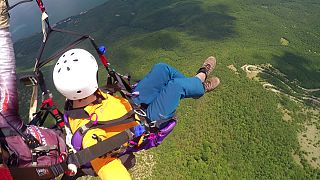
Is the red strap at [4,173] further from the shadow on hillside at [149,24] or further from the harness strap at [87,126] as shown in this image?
the shadow on hillside at [149,24]

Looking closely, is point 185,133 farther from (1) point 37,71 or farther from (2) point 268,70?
(1) point 37,71

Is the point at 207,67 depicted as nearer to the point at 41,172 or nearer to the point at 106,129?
the point at 106,129

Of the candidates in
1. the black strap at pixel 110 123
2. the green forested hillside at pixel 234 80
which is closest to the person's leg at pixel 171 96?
the black strap at pixel 110 123

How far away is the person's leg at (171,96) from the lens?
686 cm

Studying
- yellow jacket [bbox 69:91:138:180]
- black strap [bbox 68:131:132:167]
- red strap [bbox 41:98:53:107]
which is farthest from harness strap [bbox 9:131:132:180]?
red strap [bbox 41:98:53:107]

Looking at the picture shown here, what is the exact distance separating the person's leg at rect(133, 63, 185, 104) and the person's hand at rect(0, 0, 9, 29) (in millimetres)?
3186

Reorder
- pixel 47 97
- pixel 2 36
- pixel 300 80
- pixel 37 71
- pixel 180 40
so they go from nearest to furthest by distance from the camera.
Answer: pixel 2 36, pixel 37 71, pixel 47 97, pixel 300 80, pixel 180 40

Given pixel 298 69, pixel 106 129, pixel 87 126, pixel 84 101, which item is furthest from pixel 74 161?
pixel 298 69

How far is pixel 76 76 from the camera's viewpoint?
545 centimetres

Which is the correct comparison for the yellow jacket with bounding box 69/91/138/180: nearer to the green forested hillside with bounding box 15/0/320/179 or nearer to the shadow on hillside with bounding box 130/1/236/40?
the green forested hillside with bounding box 15/0/320/179

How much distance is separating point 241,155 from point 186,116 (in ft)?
39.7

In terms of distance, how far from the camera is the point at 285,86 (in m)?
82.2

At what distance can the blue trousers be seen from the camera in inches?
273

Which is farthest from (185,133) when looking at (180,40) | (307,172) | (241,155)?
(180,40)
